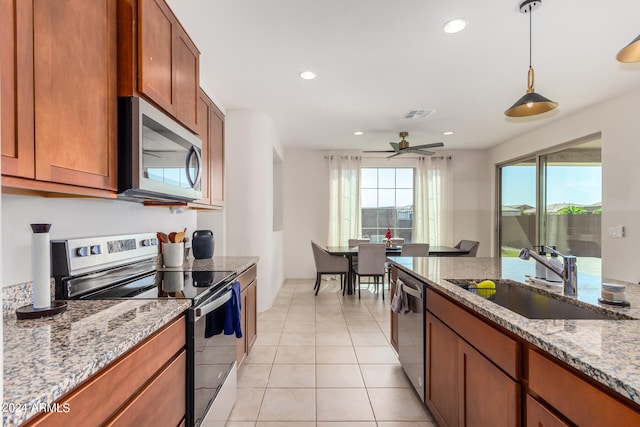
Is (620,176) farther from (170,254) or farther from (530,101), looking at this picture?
(170,254)

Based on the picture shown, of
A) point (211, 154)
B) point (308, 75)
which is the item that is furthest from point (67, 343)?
point (308, 75)

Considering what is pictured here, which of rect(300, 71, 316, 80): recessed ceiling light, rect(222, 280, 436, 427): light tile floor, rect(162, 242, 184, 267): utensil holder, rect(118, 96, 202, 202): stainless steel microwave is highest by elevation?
rect(300, 71, 316, 80): recessed ceiling light

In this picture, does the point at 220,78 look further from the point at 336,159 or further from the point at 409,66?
the point at 336,159

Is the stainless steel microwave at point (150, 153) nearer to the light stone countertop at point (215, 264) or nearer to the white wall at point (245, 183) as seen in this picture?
the light stone countertop at point (215, 264)

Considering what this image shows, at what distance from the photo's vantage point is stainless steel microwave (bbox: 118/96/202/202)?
135 centimetres

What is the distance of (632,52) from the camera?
4.75 ft

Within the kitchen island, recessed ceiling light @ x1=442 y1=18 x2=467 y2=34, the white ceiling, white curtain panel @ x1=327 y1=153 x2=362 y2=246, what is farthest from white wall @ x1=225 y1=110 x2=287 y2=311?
the kitchen island

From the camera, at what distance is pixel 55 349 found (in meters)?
0.88

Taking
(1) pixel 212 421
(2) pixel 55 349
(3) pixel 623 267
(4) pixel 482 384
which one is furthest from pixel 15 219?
(3) pixel 623 267

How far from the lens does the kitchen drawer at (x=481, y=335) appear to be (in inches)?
44.2

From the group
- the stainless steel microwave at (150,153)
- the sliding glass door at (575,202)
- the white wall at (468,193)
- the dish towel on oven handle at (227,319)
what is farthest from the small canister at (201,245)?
the white wall at (468,193)

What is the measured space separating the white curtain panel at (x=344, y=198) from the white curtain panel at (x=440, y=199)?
1.41 metres

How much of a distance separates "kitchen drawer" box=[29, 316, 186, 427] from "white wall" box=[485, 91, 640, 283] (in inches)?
173

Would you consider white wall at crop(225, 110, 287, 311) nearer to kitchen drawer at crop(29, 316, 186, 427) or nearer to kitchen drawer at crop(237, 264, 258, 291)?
kitchen drawer at crop(237, 264, 258, 291)
